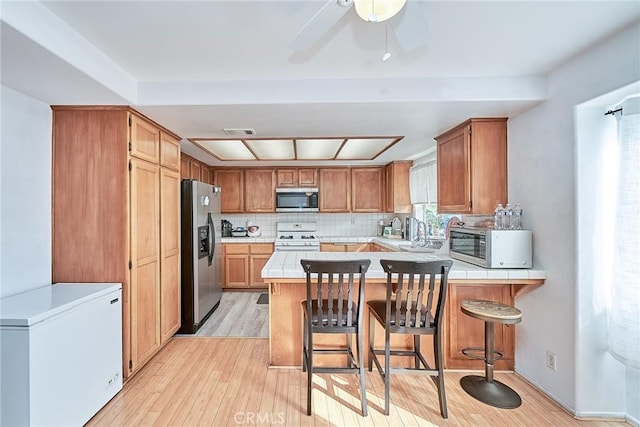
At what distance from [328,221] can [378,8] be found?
461 centimetres

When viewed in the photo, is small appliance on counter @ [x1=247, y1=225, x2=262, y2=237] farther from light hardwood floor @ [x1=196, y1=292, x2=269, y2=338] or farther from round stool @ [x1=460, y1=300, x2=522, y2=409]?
round stool @ [x1=460, y1=300, x2=522, y2=409]

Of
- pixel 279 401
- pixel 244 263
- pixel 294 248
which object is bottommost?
pixel 279 401

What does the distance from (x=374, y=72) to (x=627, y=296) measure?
2.13m

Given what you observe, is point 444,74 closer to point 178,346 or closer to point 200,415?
point 200,415

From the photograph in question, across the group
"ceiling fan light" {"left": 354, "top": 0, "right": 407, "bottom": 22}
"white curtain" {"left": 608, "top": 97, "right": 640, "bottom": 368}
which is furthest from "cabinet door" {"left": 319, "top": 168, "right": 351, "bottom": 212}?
"ceiling fan light" {"left": 354, "top": 0, "right": 407, "bottom": 22}

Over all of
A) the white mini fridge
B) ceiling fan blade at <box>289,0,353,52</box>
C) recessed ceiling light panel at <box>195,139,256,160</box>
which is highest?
recessed ceiling light panel at <box>195,139,256,160</box>

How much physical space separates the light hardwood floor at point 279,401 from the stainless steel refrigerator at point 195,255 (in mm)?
717

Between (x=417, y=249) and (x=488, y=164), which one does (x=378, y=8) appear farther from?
(x=417, y=249)

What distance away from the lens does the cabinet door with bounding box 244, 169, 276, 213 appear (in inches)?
209

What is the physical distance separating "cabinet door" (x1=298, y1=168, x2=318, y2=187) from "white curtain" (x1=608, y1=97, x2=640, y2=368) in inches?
156

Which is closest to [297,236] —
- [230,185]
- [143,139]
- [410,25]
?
[230,185]

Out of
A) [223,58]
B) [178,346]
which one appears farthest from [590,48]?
[178,346]

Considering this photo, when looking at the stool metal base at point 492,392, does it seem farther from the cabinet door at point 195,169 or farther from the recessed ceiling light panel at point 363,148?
the cabinet door at point 195,169

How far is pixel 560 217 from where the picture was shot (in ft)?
6.80
